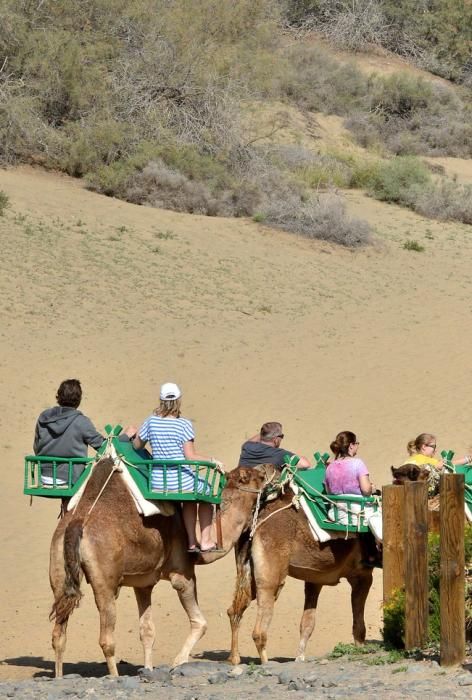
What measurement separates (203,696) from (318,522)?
2.60 metres

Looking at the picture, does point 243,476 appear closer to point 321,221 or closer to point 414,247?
point 321,221

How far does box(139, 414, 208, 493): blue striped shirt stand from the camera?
10.6 metres

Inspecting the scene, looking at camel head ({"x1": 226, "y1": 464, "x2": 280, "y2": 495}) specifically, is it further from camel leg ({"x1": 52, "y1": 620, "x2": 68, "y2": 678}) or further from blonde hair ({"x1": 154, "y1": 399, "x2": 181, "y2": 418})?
camel leg ({"x1": 52, "y1": 620, "x2": 68, "y2": 678})

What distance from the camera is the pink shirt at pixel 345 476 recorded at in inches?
454

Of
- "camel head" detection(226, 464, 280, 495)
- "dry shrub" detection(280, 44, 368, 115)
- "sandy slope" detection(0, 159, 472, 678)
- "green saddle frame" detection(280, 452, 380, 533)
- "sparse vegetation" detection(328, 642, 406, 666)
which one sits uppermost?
"dry shrub" detection(280, 44, 368, 115)

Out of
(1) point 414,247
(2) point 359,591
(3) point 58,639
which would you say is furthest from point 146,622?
(1) point 414,247

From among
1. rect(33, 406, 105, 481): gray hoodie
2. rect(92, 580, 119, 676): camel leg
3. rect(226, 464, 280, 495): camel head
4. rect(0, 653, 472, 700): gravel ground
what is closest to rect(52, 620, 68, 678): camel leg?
rect(0, 653, 472, 700): gravel ground

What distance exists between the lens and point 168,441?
35.4 ft

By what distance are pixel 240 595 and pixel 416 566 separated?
188cm

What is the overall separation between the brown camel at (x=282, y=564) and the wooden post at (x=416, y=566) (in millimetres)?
1599

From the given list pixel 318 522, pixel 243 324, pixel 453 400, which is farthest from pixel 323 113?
pixel 318 522

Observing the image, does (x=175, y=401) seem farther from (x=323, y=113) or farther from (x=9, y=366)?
(x=323, y=113)

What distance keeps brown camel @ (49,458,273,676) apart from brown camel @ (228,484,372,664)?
0.24m

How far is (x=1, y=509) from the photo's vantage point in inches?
739
